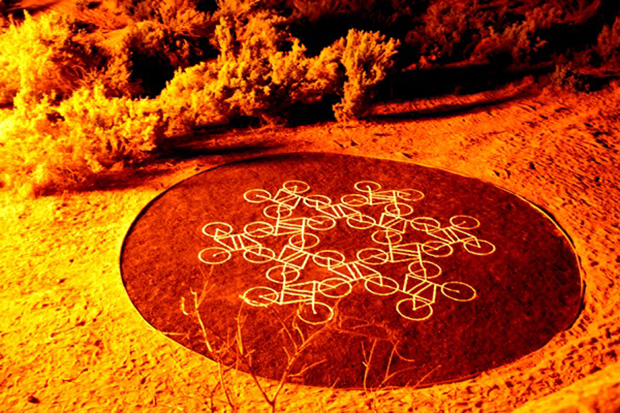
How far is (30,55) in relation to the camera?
32.7ft

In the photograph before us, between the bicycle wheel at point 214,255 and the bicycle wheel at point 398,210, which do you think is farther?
the bicycle wheel at point 398,210

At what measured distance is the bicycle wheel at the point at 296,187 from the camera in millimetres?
7090

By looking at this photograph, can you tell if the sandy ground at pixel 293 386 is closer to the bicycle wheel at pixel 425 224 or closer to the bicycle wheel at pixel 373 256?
the bicycle wheel at pixel 425 224

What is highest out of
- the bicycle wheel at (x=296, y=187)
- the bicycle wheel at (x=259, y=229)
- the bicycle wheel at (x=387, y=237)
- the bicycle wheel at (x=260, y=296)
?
the bicycle wheel at (x=260, y=296)

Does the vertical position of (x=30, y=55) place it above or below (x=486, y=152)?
above

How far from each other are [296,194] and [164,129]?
106 inches

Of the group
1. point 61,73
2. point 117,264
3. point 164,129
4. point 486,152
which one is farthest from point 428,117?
point 61,73

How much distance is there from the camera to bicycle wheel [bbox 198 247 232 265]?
5.84 metres

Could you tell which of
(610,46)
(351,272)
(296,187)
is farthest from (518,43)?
(351,272)

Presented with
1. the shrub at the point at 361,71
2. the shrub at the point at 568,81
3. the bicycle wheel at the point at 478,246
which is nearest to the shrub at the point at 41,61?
the shrub at the point at 361,71

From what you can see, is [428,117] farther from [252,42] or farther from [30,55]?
[30,55]

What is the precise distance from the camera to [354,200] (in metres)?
6.95

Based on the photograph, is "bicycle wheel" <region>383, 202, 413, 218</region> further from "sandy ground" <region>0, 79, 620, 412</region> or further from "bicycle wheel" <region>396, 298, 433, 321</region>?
"bicycle wheel" <region>396, 298, 433, 321</region>

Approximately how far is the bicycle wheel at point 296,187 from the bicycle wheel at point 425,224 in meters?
1.39
